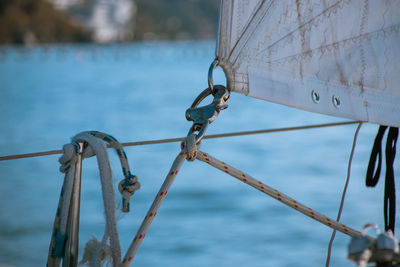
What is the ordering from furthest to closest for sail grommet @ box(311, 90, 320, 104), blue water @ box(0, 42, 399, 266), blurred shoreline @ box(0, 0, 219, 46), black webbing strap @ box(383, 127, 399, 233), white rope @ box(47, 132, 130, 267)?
blurred shoreline @ box(0, 0, 219, 46)
blue water @ box(0, 42, 399, 266)
black webbing strap @ box(383, 127, 399, 233)
sail grommet @ box(311, 90, 320, 104)
white rope @ box(47, 132, 130, 267)

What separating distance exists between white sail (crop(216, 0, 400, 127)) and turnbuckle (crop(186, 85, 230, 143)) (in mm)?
24

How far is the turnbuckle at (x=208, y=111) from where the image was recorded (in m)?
1.15

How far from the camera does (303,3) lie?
1.28 metres

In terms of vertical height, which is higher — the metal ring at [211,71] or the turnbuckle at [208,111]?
the metal ring at [211,71]

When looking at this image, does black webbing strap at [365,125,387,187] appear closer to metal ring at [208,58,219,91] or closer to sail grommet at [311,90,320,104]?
sail grommet at [311,90,320,104]

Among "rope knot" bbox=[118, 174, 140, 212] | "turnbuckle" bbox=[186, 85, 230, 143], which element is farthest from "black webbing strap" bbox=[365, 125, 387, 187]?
"rope knot" bbox=[118, 174, 140, 212]

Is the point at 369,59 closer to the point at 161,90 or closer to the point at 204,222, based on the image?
the point at 204,222

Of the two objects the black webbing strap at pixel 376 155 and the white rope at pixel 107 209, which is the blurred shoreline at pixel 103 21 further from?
the white rope at pixel 107 209

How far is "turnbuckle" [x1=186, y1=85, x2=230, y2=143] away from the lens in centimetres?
115

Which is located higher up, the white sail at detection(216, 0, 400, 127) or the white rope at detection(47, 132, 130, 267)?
the white sail at detection(216, 0, 400, 127)

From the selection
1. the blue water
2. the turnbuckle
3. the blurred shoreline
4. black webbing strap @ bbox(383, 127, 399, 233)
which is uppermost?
the turnbuckle

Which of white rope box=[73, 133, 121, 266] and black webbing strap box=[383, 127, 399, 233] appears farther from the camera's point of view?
black webbing strap box=[383, 127, 399, 233]

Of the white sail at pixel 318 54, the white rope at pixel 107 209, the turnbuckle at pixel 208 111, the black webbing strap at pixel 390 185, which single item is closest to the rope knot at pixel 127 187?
the white rope at pixel 107 209

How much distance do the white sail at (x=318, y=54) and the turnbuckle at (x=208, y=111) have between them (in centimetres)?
2
